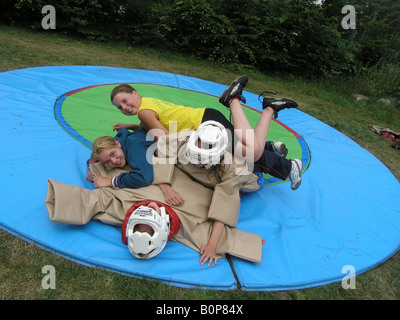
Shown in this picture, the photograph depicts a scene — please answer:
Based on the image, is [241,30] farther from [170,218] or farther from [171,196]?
[170,218]

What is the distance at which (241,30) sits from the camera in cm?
891

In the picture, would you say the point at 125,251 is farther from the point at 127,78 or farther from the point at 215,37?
the point at 215,37

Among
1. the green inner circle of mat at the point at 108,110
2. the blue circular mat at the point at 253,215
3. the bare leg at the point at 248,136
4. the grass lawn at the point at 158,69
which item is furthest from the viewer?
the green inner circle of mat at the point at 108,110

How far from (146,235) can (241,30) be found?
8348 millimetres

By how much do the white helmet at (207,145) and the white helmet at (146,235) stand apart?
0.46 metres

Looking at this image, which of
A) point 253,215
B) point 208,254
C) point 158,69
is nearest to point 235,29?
point 158,69

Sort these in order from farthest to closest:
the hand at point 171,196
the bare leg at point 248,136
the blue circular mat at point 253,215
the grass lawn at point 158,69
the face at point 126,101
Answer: the face at point 126,101 → the bare leg at point 248,136 → the hand at point 171,196 → the blue circular mat at point 253,215 → the grass lawn at point 158,69

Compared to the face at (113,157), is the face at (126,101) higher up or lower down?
higher up

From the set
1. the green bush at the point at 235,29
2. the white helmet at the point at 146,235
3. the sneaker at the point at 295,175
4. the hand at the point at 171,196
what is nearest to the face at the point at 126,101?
the hand at the point at 171,196

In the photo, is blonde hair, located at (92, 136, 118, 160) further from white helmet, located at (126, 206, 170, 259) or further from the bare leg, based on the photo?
the bare leg

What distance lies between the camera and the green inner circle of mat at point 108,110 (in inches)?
137

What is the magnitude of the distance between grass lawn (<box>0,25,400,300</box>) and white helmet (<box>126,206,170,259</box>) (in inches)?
6.8

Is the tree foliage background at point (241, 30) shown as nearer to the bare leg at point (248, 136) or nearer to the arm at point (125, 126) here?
the arm at point (125, 126)
